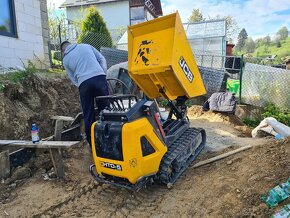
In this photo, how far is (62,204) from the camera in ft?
11.5

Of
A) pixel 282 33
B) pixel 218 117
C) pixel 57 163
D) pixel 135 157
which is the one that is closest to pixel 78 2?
pixel 218 117

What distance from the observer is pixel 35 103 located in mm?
5469

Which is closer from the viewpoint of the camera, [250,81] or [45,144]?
[45,144]

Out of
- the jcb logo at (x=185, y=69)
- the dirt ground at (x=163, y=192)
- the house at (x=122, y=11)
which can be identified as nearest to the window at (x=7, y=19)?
the dirt ground at (x=163, y=192)

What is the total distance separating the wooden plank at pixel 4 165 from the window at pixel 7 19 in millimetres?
3678

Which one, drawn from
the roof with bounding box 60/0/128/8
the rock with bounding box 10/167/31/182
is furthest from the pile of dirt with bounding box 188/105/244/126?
the roof with bounding box 60/0/128/8

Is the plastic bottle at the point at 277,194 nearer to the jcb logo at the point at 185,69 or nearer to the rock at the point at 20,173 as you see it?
the jcb logo at the point at 185,69

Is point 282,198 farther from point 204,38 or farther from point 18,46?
point 204,38

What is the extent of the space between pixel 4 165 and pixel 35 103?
1771mm

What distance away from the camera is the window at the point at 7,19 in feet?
21.8

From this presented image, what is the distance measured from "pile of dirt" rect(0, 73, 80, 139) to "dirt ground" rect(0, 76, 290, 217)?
0.74m

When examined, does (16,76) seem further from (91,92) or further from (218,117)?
(218,117)

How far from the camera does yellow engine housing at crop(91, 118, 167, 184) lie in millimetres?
3141

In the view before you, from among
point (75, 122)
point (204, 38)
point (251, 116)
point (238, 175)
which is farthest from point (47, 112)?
point (204, 38)
